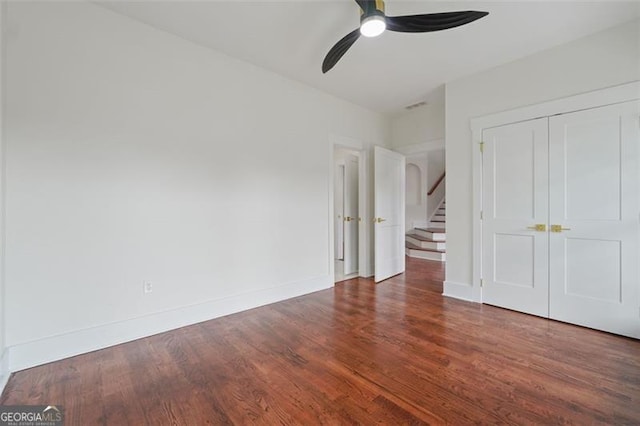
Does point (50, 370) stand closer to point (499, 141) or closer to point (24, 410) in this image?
point (24, 410)

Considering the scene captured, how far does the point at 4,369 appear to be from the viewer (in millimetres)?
1833

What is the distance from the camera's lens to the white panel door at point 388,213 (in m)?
4.27

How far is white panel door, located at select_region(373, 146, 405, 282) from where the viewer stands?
14.0ft

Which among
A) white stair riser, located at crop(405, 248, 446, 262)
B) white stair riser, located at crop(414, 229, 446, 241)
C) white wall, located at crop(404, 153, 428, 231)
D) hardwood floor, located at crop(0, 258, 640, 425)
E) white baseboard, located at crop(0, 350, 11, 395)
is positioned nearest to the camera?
hardwood floor, located at crop(0, 258, 640, 425)

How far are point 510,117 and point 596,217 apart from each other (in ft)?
4.36

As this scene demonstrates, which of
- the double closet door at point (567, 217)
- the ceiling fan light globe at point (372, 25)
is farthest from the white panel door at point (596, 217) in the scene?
the ceiling fan light globe at point (372, 25)

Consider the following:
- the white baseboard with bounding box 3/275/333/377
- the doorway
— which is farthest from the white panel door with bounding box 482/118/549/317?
the white baseboard with bounding box 3/275/333/377

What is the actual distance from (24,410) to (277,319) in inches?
71.5

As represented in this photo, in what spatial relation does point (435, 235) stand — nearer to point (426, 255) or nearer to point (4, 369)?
point (426, 255)

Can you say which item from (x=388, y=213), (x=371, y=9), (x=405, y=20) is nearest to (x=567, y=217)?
(x=388, y=213)

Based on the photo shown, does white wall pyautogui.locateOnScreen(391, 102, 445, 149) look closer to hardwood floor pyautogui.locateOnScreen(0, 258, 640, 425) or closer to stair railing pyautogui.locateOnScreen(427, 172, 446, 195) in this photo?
hardwood floor pyautogui.locateOnScreen(0, 258, 640, 425)

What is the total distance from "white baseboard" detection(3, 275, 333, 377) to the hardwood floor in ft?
0.26

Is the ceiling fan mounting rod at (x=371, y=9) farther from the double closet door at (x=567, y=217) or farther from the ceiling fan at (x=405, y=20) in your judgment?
the double closet door at (x=567, y=217)

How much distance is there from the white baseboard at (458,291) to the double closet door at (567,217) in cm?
17
